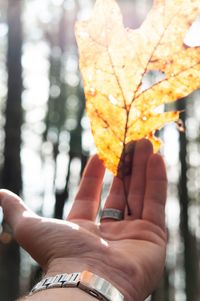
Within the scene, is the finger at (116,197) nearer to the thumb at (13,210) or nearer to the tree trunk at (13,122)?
the thumb at (13,210)

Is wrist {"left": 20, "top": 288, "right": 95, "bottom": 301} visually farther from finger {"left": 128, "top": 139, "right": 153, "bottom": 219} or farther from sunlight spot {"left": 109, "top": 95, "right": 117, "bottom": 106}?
A: sunlight spot {"left": 109, "top": 95, "right": 117, "bottom": 106}

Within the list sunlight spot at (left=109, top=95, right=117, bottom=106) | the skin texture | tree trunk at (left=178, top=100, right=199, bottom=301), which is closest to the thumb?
the skin texture

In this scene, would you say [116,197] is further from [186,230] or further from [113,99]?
[186,230]

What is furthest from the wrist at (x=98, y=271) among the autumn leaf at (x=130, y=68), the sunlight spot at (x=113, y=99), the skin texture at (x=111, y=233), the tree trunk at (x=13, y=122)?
the tree trunk at (x=13, y=122)

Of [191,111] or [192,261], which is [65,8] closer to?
[191,111]

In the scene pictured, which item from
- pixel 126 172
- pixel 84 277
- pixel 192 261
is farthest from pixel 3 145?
pixel 192 261

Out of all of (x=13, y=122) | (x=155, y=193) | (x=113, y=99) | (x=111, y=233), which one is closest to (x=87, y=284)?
(x=111, y=233)

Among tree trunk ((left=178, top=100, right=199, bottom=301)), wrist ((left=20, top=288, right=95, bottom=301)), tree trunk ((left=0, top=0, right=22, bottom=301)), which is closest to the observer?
wrist ((left=20, top=288, right=95, bottom=301))
